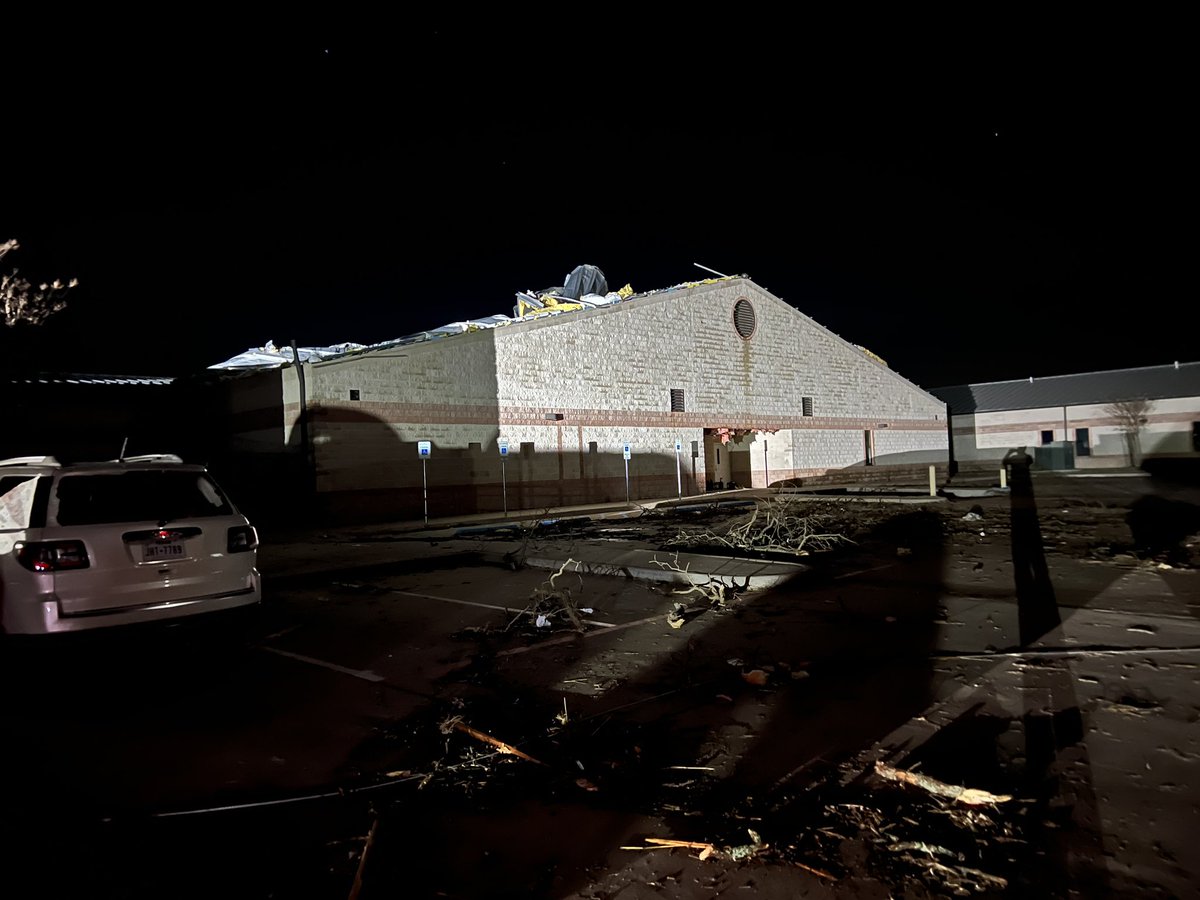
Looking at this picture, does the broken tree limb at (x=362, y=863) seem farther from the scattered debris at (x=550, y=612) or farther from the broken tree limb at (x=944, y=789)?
the scattered debris at (x=550, y=612)

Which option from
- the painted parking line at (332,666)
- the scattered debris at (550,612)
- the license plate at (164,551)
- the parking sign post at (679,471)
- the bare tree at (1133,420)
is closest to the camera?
the license plate at (164,551)

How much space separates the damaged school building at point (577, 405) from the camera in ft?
65.4

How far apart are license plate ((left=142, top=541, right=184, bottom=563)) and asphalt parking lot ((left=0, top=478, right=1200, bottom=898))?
0.61 metres

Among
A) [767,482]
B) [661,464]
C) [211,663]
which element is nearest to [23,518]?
[211,663]

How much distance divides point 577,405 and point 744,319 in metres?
10.8

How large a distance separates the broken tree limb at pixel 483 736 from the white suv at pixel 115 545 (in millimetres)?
2645

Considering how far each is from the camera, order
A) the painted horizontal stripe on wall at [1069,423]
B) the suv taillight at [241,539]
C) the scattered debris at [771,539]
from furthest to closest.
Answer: the painted horizontal stripe on wall at [1069,423] < the scattered debris at [771,539] < the suv taillight at [241,539]

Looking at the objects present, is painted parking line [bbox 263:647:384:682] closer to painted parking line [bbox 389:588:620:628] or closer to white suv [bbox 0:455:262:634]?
white suv [bbox 0:455:262:634]

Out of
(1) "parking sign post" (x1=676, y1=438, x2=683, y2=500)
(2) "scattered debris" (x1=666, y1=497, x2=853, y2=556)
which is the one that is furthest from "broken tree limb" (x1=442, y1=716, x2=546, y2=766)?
(1) "parking sign post" (x1=676, y1=438, x2=683, y2=500)

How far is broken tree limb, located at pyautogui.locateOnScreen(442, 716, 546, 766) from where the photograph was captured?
12.8ft

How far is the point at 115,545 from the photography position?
200 inches

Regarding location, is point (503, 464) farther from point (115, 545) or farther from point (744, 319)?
point (115, 545)

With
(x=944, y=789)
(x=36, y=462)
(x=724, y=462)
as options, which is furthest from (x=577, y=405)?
(x=944, y=789)

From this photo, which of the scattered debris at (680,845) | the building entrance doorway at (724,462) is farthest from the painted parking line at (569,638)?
the building entrance doorway at (724,462)
